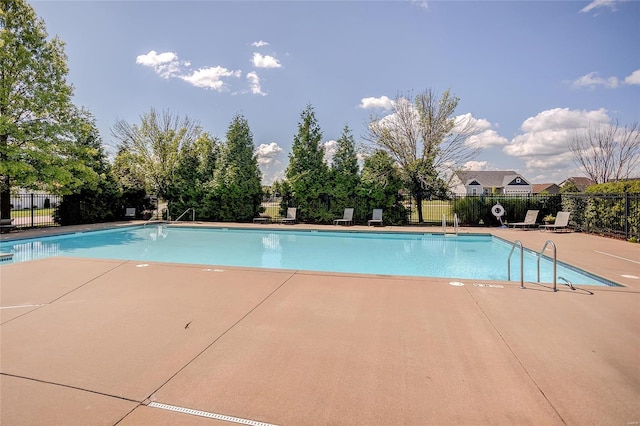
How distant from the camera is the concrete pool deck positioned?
81.8 inches

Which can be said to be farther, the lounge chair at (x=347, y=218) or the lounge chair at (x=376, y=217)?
the lounge chair at (x=347, y=218)

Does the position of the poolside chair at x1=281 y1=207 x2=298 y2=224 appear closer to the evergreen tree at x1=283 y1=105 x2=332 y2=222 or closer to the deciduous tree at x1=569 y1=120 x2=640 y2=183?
the evergreen tree at x1=283 y1=105 x2=332 y2=222

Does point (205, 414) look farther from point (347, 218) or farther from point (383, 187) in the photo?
point (383, 187)

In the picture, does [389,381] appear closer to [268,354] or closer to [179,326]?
[268,354]

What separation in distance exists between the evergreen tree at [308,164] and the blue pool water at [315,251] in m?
2.41

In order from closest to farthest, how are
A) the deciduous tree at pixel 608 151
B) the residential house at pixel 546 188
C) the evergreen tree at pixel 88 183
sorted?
1. the evergreen tree at pixel 88 183
2. the deciduous tree at pixel 608 151
3. the residential house at pixel 546 188

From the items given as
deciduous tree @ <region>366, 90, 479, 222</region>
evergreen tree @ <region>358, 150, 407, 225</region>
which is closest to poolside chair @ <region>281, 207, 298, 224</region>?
evergreen tree @ <region>358, 150, 407, 225</region>

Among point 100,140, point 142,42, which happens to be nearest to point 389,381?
point 142,42

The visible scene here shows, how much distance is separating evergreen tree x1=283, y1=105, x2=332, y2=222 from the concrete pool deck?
10494 mm

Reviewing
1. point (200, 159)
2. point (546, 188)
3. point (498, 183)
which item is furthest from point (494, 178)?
point (200, 159)

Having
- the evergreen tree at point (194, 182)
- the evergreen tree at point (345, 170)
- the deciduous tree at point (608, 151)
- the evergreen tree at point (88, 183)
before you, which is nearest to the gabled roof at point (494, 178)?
the deciduous tree at point (608, 151)

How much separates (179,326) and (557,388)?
3373mm

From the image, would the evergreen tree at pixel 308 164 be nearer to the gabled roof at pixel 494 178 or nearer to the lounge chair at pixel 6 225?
the lounge chair at pixel 6 225

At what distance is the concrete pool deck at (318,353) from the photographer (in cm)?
208
